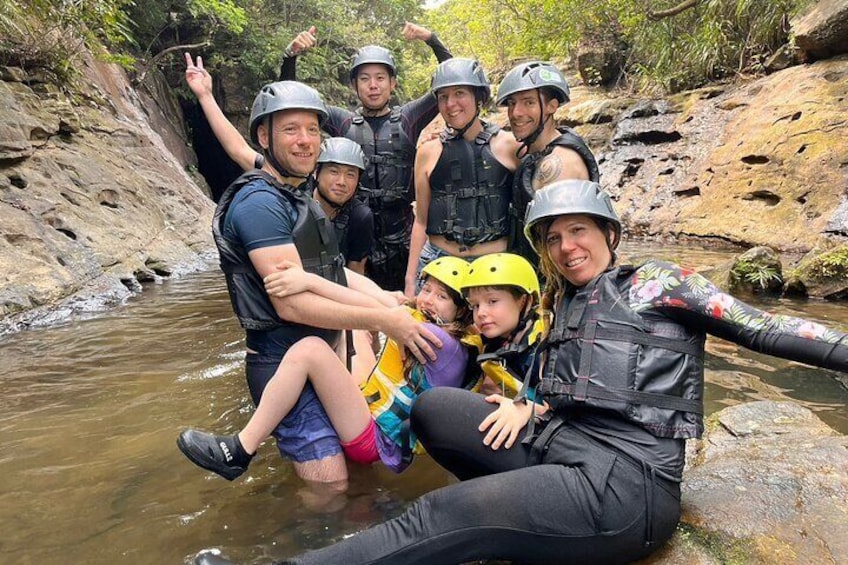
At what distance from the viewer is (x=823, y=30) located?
1053 centimetres

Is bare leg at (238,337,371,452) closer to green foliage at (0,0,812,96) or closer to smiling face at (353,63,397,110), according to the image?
smiling face at (353,63,397,110)

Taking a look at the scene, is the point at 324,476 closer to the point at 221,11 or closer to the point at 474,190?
the point at 474,190

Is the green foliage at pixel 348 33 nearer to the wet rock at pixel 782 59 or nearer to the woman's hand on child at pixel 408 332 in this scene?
the wet rock at pixel 782 59

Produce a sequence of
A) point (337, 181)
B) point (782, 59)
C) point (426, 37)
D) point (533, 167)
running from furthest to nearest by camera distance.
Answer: point (782, 59) < point (426, 37) < point (337, 181) < point (533, 167)

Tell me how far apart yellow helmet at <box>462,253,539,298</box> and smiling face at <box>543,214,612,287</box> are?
0.56 metres

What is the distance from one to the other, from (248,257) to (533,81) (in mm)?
2213

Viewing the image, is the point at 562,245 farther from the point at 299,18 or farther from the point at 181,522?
the point at 299,18

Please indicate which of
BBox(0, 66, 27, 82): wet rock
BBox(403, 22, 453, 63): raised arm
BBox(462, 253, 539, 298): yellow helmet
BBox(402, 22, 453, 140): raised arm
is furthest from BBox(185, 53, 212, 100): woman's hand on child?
BBox(0, 66, 27, 82): wet rock

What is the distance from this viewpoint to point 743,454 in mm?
2674

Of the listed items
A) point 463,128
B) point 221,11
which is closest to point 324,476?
point 463,128

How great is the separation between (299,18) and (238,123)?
14.2ft

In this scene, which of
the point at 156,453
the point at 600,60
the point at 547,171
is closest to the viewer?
the point at 156,453

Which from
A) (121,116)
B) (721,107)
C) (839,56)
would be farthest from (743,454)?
(121,116)

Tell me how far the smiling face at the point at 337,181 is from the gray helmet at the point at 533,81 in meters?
1.24
